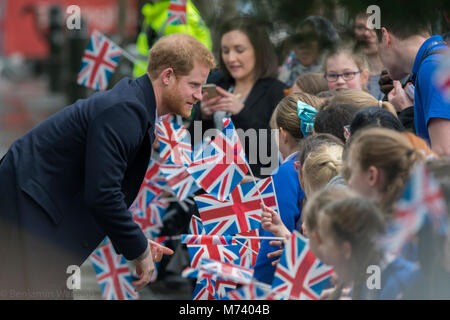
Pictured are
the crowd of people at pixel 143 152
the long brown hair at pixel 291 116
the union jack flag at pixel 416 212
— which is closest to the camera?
the union jack flag at pixel 416 212

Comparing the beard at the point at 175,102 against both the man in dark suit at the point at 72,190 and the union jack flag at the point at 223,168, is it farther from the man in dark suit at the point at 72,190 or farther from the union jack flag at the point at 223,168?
the union jack flag at the point at 223,168

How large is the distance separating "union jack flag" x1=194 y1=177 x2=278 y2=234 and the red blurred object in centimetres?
2078

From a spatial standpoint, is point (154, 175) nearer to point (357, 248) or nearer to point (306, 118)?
point (306, 118)

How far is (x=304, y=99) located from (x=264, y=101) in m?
1.23

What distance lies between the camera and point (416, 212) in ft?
8.32

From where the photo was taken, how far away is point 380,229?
266 cm

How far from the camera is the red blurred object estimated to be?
24844 mm

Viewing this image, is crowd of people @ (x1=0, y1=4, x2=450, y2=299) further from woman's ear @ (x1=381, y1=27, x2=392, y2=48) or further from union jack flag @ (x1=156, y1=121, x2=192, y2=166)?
union jack flag @ (x1=156, y1=121, x2=192, y2=166)

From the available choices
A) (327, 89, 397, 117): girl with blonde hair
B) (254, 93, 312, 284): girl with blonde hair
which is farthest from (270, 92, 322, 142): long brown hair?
(327, 89, 397, 117): girl with blonde hair

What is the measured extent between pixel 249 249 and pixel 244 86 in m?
2.56

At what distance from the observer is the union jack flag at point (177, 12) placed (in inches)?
274

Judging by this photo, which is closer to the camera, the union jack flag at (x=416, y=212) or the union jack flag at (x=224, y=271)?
the union jack flag at (x=416, y=212)

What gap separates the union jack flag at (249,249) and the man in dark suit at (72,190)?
1.45 ft

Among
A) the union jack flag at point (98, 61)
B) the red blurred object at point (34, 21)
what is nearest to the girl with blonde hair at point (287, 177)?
the union jack flag at point (98, 61)
